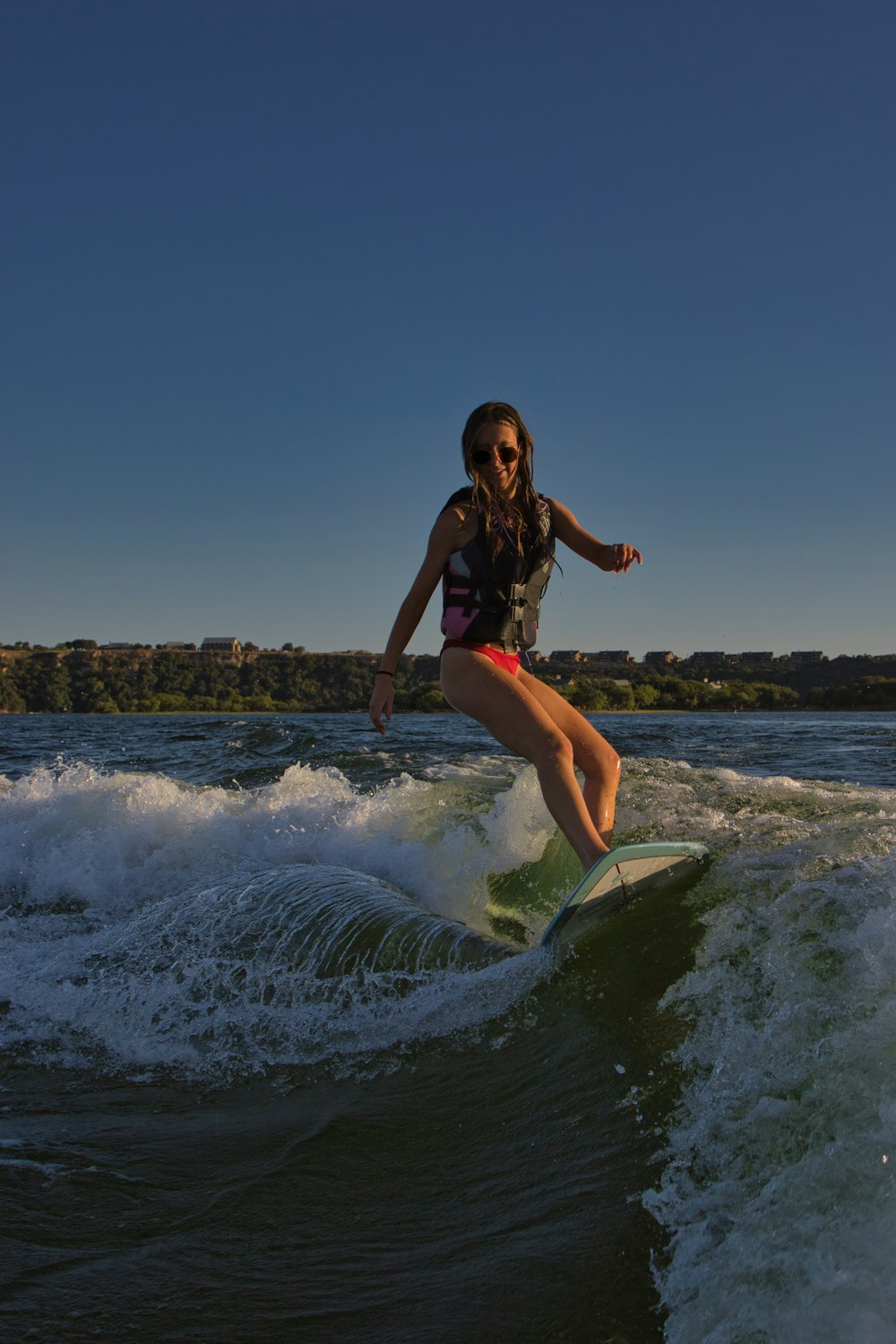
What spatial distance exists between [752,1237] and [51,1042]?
2.90m

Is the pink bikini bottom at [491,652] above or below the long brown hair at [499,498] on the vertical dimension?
below

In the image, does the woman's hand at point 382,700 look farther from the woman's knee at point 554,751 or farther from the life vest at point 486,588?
the woman's knee at point 554,751

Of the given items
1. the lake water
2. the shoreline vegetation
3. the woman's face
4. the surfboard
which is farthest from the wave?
the shoreline vegetation

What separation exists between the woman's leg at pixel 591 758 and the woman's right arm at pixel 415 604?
552 millimetres

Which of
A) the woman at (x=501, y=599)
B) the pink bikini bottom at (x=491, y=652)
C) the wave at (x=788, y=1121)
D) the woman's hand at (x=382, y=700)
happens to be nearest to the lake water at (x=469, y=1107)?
the wave at (x=788, y=1121)

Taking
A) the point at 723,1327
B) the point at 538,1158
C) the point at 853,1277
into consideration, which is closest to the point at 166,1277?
the point at 538,1158

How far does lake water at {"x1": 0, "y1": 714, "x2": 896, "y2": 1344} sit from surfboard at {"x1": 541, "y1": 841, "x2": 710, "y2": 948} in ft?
0.30

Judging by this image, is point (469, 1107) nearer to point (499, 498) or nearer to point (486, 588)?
point (486, 588)

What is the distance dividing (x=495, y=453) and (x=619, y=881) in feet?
6.21

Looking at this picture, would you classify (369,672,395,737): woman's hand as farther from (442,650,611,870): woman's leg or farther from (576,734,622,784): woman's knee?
(576,734,622,784): woman's knee

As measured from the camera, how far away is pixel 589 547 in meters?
4.13

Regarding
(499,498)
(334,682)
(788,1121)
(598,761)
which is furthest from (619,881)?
(334,682)

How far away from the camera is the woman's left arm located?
3986mm

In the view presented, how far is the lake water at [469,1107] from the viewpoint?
1781mm
